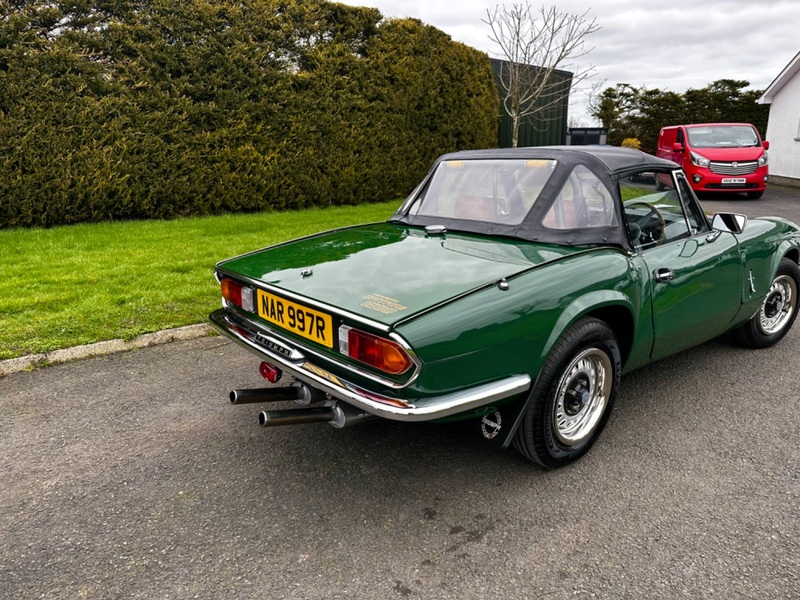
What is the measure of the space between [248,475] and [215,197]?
718 cm

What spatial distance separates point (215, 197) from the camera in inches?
361

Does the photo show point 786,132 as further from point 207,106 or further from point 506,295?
point 506,295

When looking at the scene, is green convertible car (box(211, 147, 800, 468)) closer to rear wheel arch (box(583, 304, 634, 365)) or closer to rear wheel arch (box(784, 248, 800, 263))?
rear wheel arch (box(583, 304, 634, 365))

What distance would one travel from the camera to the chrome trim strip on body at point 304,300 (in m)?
2.21

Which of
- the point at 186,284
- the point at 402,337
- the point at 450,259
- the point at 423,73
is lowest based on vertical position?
the point at 186,284

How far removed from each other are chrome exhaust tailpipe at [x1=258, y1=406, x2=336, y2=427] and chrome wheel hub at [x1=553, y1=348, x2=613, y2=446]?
105 cm

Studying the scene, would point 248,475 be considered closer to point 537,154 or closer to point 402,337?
point 402,337

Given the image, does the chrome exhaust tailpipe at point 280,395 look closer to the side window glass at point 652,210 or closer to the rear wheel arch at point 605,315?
the rear wheel arch at point 605,315

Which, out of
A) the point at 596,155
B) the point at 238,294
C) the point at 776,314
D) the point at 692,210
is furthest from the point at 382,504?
the point at 776,314

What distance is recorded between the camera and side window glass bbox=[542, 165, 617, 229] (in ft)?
Result: 10.1

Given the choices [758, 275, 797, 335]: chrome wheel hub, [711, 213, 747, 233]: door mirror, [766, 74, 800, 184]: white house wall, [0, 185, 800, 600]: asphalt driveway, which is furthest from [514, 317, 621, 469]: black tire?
[766, 74, 800, 184]: white house wall

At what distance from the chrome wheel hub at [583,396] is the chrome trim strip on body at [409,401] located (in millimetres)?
452

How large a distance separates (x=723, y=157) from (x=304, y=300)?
525 inches

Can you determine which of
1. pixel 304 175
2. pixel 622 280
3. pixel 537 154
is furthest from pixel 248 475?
pixel 304 175
